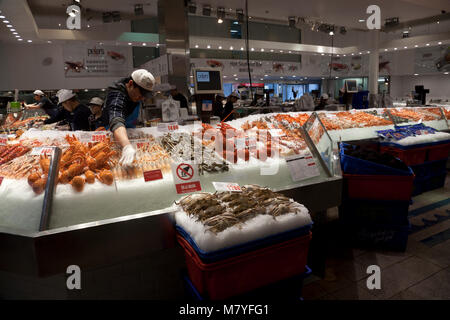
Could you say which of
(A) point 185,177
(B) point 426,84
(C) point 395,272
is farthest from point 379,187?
(B) point 426,84

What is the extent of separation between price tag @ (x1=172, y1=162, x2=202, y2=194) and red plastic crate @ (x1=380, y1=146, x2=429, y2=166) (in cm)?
354

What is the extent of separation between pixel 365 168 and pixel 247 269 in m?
2.03

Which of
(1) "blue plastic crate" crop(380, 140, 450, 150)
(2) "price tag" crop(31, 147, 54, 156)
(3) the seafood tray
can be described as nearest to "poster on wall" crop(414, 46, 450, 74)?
(1) "blue plastic crate" crop(380, 140, 450, 150)

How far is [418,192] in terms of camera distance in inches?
187

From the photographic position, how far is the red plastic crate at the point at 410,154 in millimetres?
4387

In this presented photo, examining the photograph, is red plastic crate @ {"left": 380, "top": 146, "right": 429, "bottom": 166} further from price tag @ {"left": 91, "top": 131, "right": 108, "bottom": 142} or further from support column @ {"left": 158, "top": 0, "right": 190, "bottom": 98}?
price tag @ {"left": 91, "top": 131, "right": 108, "bottom": 142}

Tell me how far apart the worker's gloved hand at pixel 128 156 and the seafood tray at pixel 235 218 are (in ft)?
1.64

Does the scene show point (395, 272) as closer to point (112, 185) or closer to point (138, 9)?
point (112, 185)

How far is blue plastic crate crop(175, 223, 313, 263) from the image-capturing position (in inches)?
55.2

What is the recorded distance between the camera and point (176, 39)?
15.9ft

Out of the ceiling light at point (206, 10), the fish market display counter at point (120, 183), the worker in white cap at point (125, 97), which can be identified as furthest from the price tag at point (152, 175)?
the ceiling light at point (206, 10)

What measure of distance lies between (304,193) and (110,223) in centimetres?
142
